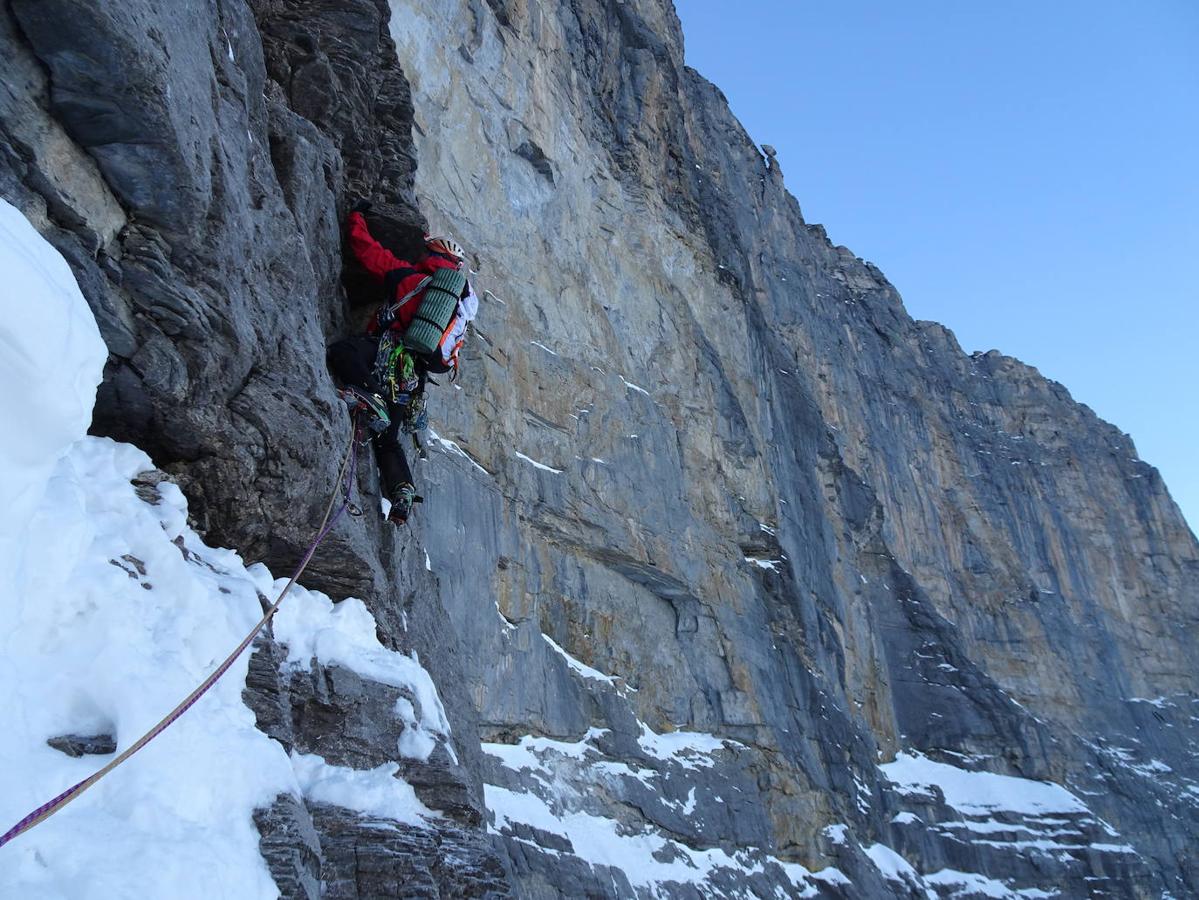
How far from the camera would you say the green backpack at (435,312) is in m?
8.37

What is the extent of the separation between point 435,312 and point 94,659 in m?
5.07

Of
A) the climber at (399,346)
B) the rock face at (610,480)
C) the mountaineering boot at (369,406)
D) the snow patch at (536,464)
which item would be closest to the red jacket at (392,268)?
the climber at (399,346)

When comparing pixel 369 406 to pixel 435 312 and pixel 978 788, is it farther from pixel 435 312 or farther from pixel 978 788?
pixel 978 788

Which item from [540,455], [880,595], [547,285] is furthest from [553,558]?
[880,595]

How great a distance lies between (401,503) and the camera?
7734mm

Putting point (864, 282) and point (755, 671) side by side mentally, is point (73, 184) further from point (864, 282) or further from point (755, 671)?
point (864, 282)

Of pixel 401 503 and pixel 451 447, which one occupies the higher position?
pixel 451 447

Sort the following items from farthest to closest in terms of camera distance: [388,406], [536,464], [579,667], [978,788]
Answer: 1. [978,788]
2. [536,464]
3. [579,667]
4. [388,406]

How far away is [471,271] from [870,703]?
18.5 meters

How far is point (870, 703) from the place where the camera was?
96.9 ft

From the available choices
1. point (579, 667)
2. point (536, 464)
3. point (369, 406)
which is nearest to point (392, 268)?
point (369, 406)

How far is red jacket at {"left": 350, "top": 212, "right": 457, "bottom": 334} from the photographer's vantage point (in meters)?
8.54

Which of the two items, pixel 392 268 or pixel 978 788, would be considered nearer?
pixel 392 268

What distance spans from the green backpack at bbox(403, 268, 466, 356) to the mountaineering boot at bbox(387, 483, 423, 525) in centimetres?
126
